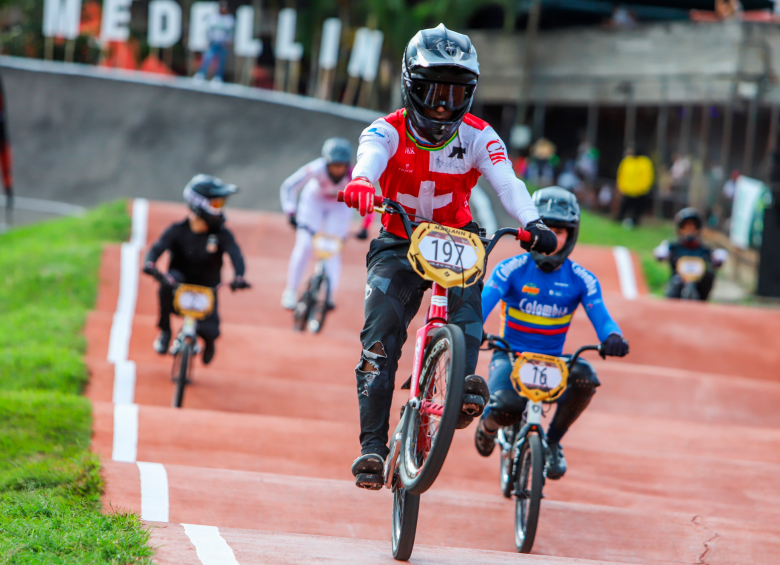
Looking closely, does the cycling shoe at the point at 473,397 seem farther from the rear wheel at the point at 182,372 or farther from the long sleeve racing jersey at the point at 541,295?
the rear wheel at the point at 182,372

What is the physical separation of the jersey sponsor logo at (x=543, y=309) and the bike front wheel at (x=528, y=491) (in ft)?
2.79

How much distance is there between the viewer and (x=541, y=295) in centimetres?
598

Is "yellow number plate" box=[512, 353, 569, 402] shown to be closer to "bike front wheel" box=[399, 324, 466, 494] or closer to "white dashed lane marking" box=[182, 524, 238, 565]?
"bike front wheel" box=[399, 324, 466, 494]

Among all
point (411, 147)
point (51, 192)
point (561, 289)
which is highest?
point (411, 147)

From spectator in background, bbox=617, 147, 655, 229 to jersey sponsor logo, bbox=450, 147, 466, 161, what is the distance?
1875cm

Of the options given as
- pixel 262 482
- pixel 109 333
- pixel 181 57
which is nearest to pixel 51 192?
pixel 181 57

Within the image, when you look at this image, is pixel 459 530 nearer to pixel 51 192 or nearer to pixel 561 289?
pixel 561 289

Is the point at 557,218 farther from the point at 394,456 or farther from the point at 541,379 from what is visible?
the point at 394,456

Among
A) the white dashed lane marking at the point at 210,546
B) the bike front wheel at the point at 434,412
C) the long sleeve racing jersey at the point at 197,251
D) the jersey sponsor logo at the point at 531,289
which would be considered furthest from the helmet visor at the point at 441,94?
the long sleeve racing jersey at the point at 197,251

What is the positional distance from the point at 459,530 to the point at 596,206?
72.8 feet

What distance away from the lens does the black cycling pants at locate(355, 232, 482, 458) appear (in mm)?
4754

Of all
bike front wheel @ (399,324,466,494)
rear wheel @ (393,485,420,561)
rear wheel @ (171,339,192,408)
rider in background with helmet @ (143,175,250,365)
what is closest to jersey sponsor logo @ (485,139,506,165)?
bike front wheel @ (399,324,466,494)

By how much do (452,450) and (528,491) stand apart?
226cm

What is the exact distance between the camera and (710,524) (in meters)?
5.90
